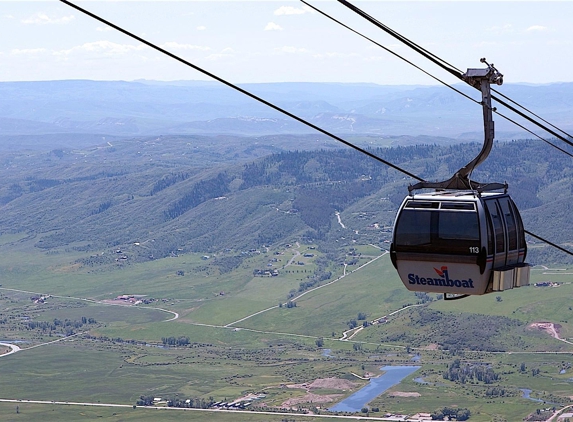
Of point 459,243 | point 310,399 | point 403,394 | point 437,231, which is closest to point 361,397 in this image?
point 403,394

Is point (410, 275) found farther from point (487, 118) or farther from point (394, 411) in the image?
point (394, 411)

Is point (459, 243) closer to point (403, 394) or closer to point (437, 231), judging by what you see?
point (437, 231)

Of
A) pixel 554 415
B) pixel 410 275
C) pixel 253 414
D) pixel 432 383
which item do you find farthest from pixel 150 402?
pixel 410 275

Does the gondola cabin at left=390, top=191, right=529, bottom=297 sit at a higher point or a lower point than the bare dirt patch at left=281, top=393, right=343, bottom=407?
higher

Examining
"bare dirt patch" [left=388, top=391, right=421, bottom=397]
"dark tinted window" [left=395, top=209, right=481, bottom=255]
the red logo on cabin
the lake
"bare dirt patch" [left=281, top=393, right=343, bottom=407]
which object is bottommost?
"bare dirt patch" [left=281, top=393, right=343, bottom=407]

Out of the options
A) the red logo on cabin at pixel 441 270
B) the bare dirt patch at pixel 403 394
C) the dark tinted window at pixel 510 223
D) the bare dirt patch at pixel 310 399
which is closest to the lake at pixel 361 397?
the bare dirt patch at pixel 403 394

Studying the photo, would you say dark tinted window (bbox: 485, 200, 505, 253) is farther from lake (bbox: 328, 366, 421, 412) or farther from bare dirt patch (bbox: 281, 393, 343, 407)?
bare dirt patch (bbox: 281, 393, 343, 407)

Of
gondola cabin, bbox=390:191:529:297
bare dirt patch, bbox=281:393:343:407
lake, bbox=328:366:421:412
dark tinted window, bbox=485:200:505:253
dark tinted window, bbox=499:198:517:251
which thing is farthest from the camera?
bare dirt patch, bbox=281:393:343:407

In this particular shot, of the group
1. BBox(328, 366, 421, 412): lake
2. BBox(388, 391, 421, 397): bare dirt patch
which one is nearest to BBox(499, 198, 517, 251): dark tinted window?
BBox(328, 366, 421, 412): lake
